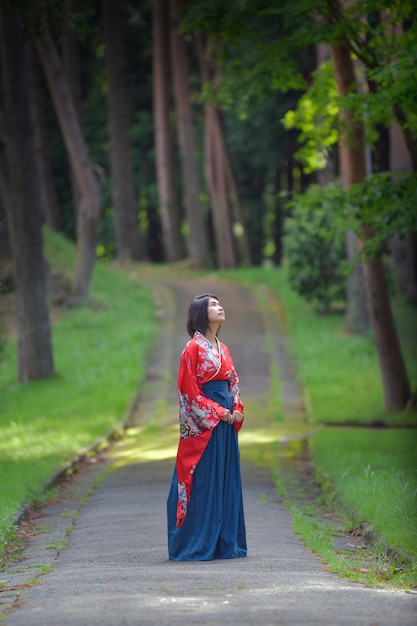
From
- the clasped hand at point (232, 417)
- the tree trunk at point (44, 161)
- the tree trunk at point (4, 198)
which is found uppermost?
the tree trunk at point (44, 161)

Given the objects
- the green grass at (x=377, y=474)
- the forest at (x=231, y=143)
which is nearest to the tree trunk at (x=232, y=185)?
the forest at (x=231, y=143)

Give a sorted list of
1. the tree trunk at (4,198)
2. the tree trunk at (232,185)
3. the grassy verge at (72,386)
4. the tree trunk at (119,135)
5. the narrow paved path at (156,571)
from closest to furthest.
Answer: the narrow paved path at (156,571) → the grassy verge at (72,386) → the tree trunk at (4,198) → the tree trunk at (232,185) → the tree trunk at (119,135)

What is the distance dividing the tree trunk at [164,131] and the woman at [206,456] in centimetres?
3181

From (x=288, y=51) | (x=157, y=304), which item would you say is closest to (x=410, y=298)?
(x=157, y=304)

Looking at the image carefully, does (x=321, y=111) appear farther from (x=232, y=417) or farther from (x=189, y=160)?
(x=189, y=160)

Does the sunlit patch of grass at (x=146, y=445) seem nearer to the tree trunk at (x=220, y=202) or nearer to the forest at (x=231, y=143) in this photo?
the forest at (x=231, y=143)

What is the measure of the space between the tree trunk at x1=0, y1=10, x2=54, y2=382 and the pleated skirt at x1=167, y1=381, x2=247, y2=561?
41.2 feet

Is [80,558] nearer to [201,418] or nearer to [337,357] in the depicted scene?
[201,418]

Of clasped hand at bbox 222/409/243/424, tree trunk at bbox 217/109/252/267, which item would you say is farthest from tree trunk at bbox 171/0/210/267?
clasped hand at bbox 222/409/243/424

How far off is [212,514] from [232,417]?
2.56ft

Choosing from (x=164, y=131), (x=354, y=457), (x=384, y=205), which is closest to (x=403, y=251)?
(x=384, y=205)

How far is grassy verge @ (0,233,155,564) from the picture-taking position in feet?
42.8

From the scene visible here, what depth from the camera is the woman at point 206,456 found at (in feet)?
26.7

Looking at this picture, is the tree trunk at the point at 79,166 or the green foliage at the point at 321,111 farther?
the tree trunk at the point at 79,166
